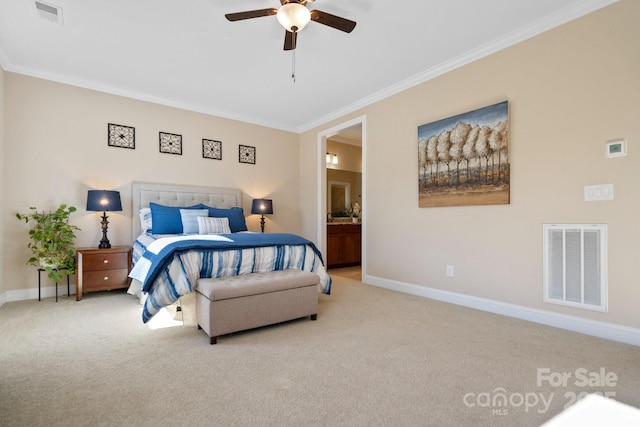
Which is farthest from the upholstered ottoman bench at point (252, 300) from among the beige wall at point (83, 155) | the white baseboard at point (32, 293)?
the beige wall at point (83, 155)

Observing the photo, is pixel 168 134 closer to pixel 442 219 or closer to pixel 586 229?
pixel 442 219

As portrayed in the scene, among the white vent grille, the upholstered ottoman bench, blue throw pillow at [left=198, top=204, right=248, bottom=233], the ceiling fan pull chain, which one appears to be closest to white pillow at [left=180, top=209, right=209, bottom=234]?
blue throw pillow at [left=198, top=204, right=248, bottom=233]

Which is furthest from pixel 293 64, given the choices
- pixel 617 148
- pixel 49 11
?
pixel 617 148

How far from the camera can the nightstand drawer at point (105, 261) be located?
3586 mm

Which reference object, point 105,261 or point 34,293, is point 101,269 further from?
point 34,293

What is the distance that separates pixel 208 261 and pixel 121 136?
9.04 feet

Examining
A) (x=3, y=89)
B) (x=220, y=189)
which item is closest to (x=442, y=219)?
(x=220, y=189)

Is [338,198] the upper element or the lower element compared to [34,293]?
upper

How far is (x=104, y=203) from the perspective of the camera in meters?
3.77

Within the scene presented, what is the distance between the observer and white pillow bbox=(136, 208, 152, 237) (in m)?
4.16

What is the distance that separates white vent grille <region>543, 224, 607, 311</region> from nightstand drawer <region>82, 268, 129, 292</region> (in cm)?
457

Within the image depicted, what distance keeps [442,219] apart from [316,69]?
91.3 inches

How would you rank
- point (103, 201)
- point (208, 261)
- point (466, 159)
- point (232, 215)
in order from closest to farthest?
point (208, 261), point (466, 159), point (103, 201), point (232, 215)

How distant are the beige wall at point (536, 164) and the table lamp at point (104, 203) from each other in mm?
3584
